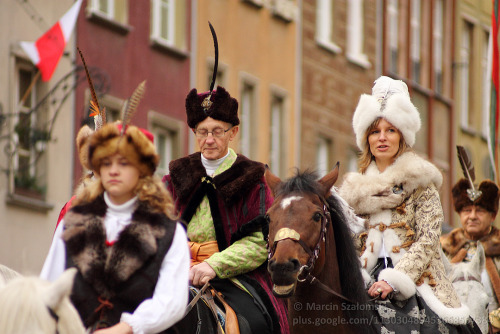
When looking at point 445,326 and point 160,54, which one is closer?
point 445,326

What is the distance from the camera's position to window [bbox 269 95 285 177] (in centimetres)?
3116

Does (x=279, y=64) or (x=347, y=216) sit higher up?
(x=279, y=64)

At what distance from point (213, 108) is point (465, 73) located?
33716mm

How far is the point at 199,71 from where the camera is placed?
27.4 metres

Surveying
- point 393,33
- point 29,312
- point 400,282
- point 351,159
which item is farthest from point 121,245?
point 393,33

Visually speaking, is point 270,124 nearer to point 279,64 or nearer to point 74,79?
point 279,64

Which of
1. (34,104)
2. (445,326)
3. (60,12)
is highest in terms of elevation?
(60,12)

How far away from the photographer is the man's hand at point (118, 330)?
21.8ft

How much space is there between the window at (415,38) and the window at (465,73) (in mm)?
3151

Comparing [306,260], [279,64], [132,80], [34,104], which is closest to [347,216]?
[306,260]

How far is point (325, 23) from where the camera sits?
33438 mm

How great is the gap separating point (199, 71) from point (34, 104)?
5499mm

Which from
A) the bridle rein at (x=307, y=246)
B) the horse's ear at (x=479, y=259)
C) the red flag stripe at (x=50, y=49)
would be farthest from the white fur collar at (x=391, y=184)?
the red flag stripe at (x=50, y=49)

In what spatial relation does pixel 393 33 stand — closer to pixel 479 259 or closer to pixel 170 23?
pixel 170 23
